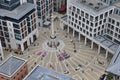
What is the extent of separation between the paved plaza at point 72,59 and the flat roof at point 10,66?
64.9ft

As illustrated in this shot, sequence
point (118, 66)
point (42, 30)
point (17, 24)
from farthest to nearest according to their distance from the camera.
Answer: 1. point (42, 30)
2. point (17, 24)
3. point (118, 66)

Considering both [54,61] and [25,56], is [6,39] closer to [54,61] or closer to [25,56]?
[25,56]

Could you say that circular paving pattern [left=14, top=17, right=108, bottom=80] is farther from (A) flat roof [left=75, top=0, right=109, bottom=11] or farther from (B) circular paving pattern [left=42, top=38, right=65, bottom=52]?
(A) flat roof [left=75, top=0, right=109, bottom=11]

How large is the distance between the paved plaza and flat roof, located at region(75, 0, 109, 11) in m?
25.1

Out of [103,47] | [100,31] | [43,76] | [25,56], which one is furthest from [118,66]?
[25,56]

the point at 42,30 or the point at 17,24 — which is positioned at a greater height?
the point at 17,24

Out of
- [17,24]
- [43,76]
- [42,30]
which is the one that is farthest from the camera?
[42,30]

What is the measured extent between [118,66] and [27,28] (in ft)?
230

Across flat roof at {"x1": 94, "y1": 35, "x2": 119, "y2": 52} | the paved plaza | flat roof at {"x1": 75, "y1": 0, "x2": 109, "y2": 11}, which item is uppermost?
flat roof at {"x1": 75, "y1": 0, "x2": 109, "y2": 11}

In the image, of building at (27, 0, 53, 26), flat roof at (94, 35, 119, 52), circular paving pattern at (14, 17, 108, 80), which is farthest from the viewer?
building at (27, 0, 53, 26)

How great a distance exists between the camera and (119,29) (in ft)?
504

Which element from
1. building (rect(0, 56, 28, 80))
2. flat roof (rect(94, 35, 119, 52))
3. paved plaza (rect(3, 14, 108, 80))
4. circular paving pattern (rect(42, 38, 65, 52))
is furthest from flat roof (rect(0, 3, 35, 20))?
flat roof (rect(94, 35, 119, 52))

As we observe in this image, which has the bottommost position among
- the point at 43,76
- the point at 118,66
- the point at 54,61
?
the point at 54,61

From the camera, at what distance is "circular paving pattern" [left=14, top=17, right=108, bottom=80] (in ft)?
475
